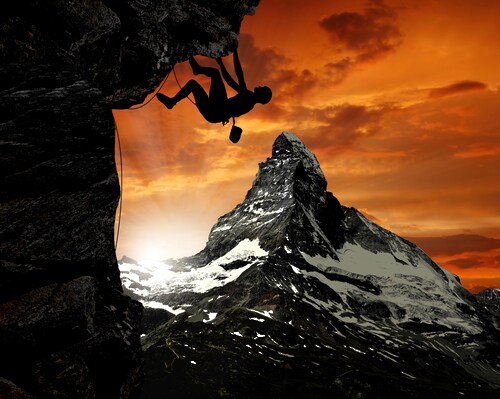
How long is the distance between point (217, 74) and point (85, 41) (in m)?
5.70

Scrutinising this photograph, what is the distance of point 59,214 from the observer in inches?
520

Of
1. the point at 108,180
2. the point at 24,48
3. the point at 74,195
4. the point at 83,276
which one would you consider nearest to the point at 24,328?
the point at 83,276

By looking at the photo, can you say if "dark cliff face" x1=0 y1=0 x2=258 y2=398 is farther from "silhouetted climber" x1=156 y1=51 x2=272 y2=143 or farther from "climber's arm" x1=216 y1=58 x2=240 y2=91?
"climber's arm" x1=216 y1=58 x2=240 y2=91

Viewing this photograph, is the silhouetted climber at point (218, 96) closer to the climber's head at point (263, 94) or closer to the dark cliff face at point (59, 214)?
the climber's head at point (263, 94)

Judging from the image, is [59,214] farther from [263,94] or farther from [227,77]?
[263,94]

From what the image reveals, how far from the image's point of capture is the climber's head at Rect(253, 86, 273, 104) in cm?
2061

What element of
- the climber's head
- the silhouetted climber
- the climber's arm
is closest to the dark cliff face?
the silhouetted climber

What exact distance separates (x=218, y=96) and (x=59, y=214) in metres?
10.0

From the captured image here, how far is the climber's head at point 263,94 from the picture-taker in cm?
2061

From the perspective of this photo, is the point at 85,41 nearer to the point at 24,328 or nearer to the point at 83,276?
the point at 83,276

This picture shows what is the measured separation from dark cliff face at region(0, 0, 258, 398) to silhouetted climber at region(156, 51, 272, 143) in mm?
3847

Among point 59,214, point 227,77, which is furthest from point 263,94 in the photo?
point 59,214

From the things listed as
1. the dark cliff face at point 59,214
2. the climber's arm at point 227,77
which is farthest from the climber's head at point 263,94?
the dark cliff face at point 59,214

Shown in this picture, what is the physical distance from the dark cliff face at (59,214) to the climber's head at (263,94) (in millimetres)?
6819
